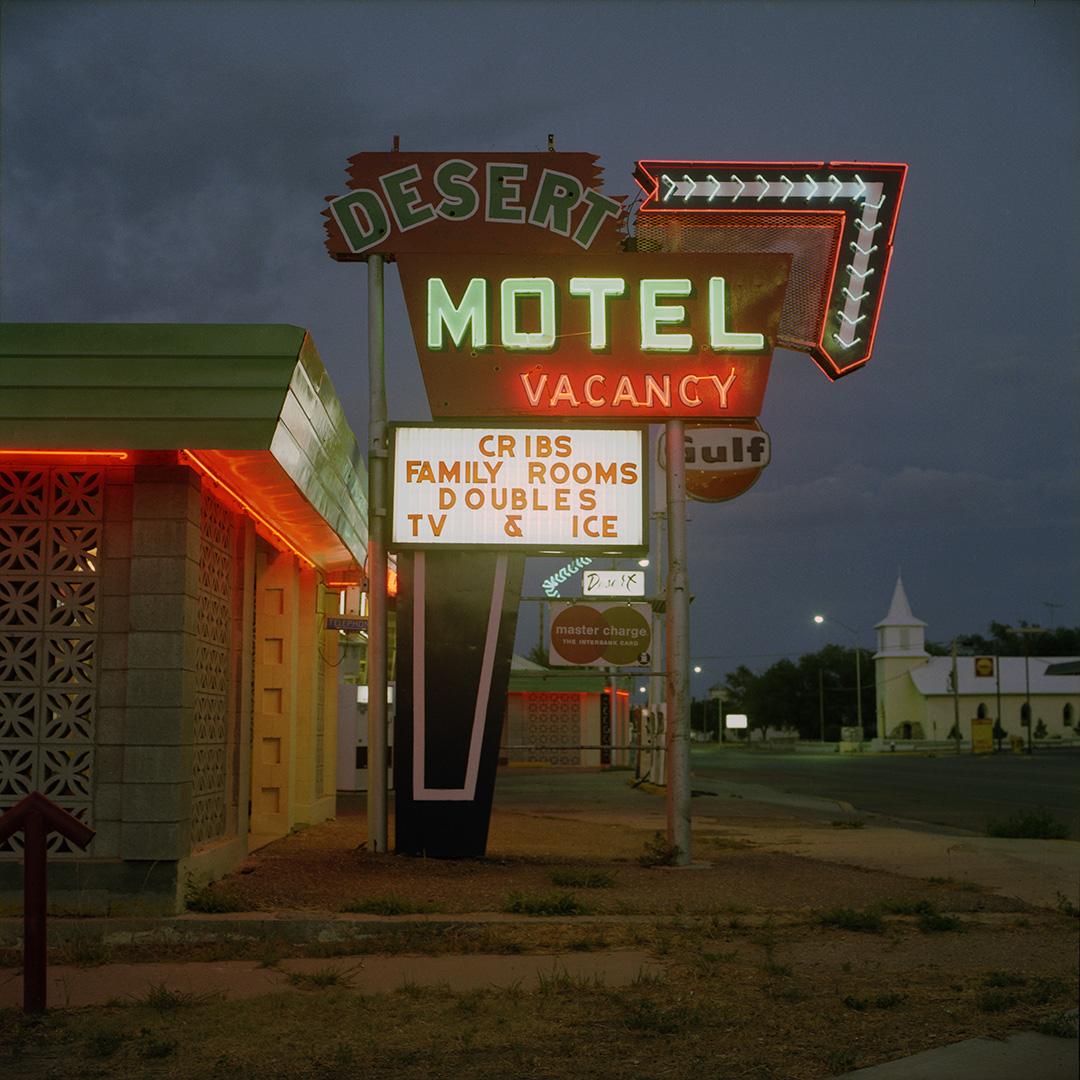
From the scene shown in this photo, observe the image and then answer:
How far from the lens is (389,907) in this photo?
30.3 feet

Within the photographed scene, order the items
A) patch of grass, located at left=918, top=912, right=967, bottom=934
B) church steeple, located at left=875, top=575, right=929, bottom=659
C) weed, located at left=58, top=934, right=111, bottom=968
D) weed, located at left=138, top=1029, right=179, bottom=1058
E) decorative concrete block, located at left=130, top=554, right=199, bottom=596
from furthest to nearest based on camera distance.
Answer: church steeple, located at left=875, top=575, right=929, bottom=659 < decorative concrete block, located at left=130, top=554, right=199, bottom=596 < patch of grass, located at left=918, top=912, right=967, bottom=934 < weed, located at left=58, top=934, right=111, bottom=968 < weed, located at left=138, top=1029, right=179, bottom=1058

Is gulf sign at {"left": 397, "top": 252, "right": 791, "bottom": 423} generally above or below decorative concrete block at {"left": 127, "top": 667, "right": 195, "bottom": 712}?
above

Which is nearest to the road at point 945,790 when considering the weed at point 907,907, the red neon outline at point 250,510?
the weed at point 907,907

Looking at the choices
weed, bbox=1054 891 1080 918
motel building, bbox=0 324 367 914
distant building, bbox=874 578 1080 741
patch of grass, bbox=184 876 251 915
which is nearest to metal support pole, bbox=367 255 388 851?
motel building, bbox=0 324 367 914

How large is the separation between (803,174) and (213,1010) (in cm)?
1135

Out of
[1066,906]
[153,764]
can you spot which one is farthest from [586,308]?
[1066,906]

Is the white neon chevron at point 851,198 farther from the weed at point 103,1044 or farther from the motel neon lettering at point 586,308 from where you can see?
the weed at point 103,1044

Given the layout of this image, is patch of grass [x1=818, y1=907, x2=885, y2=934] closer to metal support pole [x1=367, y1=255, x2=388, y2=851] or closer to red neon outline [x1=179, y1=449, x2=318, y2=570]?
metal support pole [x1=367, y1=255, x2=388, y2=851]

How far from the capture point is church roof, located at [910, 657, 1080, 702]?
101m

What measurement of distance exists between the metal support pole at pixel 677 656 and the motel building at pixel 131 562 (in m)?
3.61

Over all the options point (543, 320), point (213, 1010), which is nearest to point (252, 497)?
point (543, 320)

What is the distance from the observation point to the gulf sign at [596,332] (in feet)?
41.7

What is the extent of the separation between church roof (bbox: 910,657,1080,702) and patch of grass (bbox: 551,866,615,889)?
94496mm

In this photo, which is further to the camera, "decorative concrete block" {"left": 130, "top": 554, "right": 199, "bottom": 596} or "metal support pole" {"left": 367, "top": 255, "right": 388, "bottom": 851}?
"metal support pole" {"left": 367, "top": 255, "right": 388, "bottom": 851}
